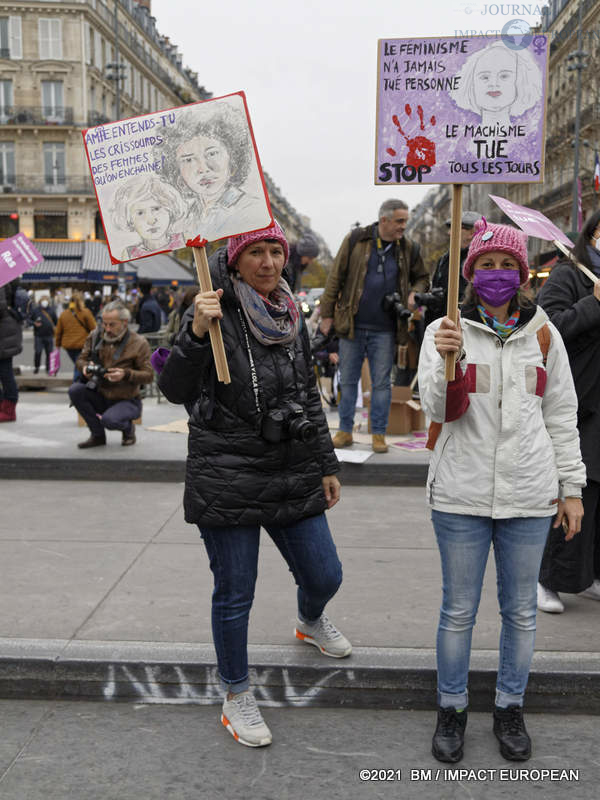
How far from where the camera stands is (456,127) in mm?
3205

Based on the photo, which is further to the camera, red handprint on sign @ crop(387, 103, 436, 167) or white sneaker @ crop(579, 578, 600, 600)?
white sneaker @ crop(579, 578, 600, 600)

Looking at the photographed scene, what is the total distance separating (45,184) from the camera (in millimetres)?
52156

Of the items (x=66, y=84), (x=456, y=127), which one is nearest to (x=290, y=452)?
(x=456, y=127)

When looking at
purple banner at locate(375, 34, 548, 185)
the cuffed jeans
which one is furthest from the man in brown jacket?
purple banner at locate(375, 34, 548, 185)

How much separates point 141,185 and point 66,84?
53206 mm

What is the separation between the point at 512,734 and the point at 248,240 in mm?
1983

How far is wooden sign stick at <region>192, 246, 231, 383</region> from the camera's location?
9.50 ft

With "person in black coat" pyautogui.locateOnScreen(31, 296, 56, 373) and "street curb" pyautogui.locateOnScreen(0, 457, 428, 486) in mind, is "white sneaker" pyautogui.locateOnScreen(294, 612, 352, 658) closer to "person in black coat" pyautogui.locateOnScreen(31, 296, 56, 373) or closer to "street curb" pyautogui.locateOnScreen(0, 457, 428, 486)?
"street curb" pyautogui.locateOnScreen(0, 457, 428, 486)

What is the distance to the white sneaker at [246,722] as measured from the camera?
123 inches

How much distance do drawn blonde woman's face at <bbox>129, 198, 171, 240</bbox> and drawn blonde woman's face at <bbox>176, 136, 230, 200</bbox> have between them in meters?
0.15

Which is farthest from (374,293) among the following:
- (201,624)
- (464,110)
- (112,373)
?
(464,110)

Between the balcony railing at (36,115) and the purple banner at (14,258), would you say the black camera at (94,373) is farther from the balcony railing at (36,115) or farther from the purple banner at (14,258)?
the balcony railing at (36,115)

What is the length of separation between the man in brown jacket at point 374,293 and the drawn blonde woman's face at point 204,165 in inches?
148

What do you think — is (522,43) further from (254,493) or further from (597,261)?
(254,493)
